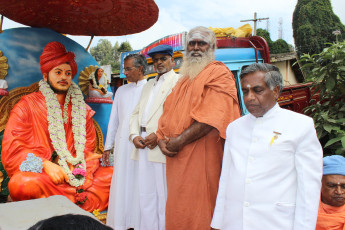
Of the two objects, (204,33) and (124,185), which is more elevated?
(204,33)

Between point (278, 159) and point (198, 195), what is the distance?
36.0 inches

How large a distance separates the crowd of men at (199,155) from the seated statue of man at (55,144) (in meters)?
0.01

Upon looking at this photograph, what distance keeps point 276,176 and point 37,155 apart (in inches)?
99.9

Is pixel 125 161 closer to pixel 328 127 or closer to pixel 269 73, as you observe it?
pixel 269 73

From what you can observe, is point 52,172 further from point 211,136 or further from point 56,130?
point 211,136

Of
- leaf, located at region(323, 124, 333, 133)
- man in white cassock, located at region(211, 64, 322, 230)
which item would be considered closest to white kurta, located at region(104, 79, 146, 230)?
man in white cassock, located at region(211, 64, 322, 230)

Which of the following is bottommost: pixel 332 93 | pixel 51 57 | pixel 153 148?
pixel 153 148

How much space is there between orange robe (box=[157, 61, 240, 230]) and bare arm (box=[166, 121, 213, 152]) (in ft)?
0.18

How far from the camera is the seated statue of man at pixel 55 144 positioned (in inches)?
122

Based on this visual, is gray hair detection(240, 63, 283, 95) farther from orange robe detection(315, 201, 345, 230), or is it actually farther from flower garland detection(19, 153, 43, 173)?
flower garland detection(19, 153, 43, 173)

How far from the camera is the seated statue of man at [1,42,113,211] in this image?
3111 mm

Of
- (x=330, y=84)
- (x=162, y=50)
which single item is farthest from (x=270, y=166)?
(x=330, y=84)

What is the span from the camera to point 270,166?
1847 mm

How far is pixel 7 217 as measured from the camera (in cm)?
201
